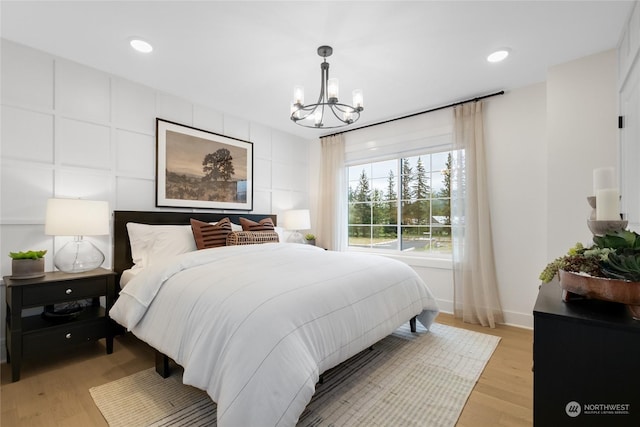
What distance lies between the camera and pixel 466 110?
3.30 meters

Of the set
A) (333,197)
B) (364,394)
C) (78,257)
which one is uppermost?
(333,197)

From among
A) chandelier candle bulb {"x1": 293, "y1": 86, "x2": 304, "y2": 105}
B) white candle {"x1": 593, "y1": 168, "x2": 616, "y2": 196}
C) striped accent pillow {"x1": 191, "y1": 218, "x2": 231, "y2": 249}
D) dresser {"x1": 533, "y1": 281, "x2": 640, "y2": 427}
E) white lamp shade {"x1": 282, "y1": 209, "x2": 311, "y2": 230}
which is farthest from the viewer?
white lamp shade {"x1": 282, "y1": 209, "x2": 311, "y2": 230}

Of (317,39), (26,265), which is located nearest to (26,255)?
(26,265)

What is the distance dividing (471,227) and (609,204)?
2.27 metres

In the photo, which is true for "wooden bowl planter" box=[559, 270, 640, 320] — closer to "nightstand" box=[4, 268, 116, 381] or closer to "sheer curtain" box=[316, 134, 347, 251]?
"nightstand" box=[4, 268, 116, 381]

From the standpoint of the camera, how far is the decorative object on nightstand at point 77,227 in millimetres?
2191

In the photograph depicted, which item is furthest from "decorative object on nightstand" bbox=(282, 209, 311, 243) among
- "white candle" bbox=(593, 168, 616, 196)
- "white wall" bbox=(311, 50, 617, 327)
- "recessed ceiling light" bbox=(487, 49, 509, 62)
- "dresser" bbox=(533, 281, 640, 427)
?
"dresser" bbox=(533, 281, 640, 427)

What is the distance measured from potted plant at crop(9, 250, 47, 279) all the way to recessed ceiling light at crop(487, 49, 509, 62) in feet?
13.0

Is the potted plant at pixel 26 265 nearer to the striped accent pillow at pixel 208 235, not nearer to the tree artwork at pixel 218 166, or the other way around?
the striped accent pillow at pixel 208 235

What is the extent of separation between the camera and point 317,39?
86.2 inches

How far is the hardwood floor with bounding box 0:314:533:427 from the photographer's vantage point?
1.62 metres

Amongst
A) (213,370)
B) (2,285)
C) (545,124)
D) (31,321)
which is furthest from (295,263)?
(545,124)

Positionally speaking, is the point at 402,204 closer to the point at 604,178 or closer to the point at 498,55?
the point at 498,55

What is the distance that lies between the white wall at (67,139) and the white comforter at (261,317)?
1095mm
